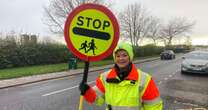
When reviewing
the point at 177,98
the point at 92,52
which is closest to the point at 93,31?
the point at 92,52

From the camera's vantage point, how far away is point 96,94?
3.02m

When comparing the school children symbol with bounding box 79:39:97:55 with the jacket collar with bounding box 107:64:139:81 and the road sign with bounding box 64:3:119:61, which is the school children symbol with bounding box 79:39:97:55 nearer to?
the road sign with bounding box 64:3:119:61

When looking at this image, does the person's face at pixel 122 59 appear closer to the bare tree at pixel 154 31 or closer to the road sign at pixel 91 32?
the road sign at pixel 91 32

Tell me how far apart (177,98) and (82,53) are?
25.2 ft

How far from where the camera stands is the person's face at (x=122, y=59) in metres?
2.85

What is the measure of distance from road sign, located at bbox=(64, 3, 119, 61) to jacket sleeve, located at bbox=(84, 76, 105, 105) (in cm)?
30

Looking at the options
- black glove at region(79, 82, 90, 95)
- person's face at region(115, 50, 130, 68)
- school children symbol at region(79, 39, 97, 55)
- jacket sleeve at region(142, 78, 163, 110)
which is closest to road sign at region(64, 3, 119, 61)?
school children symbol at region(79, 39, 97, 55)

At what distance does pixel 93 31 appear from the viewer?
9.81ft

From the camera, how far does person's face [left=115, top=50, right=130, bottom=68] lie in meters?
2.85

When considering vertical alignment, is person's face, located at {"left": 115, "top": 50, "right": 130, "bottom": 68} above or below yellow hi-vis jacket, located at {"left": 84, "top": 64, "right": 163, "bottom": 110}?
above

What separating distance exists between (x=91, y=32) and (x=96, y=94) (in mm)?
679

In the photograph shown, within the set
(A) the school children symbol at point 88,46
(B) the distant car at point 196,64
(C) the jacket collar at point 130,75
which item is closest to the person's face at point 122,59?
(C) the jacket collar at point 130,75

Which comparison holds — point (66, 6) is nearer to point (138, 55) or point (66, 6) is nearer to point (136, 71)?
point (138, 55)

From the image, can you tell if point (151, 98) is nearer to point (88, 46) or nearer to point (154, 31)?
point (88, 46)
